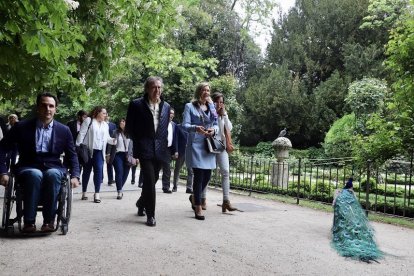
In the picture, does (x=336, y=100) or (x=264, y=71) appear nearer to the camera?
(x=336, y=100)

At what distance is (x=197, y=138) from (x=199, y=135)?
6 centimetres

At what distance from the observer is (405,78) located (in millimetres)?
7332

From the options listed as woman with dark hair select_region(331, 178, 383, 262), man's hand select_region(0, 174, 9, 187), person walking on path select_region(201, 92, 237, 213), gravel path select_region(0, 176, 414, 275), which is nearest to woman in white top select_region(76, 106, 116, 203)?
gravel path select_region(0, 176, 414, 275)

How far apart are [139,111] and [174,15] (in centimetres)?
255

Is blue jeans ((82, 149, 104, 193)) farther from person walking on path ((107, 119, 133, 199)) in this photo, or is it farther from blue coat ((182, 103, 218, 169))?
blue coat ((182, 103, 218, 169))

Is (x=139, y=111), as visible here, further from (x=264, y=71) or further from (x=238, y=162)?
(x=264, y=71)

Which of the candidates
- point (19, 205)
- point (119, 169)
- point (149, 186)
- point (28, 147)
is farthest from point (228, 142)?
point (19, 205)

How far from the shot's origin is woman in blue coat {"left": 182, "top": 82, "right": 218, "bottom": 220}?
6.37m

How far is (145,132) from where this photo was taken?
5746 millimetres

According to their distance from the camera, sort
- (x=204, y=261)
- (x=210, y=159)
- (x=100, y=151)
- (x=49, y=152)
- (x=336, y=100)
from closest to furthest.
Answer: (x=204, y=261) < (x=49, y=152) < (x=210, y=159) < (x=100, y=151) < (x=336, y=100)

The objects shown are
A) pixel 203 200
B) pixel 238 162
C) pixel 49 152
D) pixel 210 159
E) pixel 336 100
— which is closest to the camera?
pixel 49 152

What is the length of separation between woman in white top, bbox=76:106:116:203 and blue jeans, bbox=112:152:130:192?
0.47m

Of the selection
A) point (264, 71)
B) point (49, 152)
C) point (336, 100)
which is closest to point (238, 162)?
point (49, 152)

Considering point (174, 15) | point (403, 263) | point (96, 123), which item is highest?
point (174, 15)
